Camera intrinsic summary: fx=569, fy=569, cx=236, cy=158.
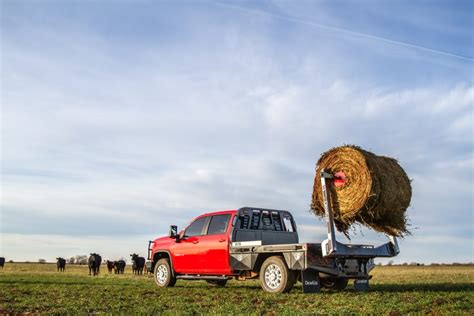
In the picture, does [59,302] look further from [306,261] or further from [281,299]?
[306,261]

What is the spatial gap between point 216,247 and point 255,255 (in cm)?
144

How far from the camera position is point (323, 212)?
478 inches

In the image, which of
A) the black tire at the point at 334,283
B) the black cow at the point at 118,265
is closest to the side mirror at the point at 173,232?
the black tire at the point at 334,283

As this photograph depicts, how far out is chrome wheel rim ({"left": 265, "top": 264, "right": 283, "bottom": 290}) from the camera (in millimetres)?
11566

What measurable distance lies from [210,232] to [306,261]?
333 cm

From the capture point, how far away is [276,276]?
11625 millimetres

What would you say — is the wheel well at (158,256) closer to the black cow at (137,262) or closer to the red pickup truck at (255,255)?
the red pickup truck at (255,255)

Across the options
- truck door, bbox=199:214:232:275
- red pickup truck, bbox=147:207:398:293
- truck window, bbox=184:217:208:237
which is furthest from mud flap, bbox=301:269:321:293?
truck window, bbox=184:217:208:237

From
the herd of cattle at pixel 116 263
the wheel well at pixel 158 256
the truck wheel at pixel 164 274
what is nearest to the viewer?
the truck wheel at pixel 164 274

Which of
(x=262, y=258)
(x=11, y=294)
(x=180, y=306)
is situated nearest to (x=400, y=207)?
(x=262, y=258)

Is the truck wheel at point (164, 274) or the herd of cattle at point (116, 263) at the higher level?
the herd of cattle at point (116, 263)

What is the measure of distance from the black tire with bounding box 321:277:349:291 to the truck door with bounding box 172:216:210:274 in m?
3.07

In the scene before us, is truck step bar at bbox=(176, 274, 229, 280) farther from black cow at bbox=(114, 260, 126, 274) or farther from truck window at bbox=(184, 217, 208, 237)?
black cow at bbox=(114, 260, 126, 274)

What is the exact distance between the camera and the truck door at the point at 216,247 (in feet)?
42.8
